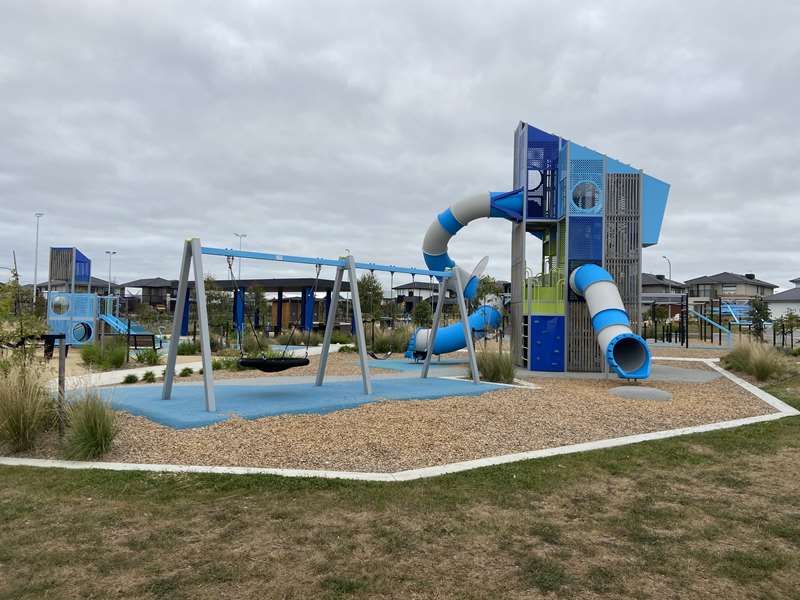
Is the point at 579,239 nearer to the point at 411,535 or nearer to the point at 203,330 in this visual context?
the point at 203,330

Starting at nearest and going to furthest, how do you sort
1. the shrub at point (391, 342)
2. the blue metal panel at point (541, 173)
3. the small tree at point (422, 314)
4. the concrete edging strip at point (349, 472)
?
the concrete edging strip at point (349, 472) < the blue metal panel at point (541, 173) < the shrub at point (391, 342) < the small tree at point (422, 314)

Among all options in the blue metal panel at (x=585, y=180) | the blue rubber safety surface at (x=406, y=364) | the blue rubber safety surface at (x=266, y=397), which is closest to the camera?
the blue rubber safety surface at (x=266, y=397)

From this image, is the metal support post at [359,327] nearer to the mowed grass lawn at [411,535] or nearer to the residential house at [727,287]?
the mowed grass lawn at [411,535]

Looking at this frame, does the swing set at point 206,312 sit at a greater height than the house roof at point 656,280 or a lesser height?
lesser

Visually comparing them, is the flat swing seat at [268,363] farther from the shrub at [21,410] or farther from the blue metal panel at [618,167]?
the blue metal panel at [618,167]

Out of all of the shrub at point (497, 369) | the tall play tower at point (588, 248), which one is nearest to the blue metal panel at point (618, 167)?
the tall play tower at point (588, 248)

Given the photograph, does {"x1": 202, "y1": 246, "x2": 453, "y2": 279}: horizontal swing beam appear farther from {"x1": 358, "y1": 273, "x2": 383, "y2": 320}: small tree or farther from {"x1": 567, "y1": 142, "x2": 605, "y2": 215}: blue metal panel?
{"x1": 358, "y1": 273, "x2": 383, "y2": 320}: small tree

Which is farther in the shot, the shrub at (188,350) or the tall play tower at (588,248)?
the shrub at (188,350)

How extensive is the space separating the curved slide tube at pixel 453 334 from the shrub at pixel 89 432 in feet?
40.0

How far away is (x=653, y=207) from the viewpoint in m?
15.8

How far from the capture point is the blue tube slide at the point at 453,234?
1669 cm

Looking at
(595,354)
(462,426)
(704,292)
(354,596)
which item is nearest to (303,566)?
(354,596)

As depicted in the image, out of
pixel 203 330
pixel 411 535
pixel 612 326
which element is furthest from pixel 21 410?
pixel 612 326

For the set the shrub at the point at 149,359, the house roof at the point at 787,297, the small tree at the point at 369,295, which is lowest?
the shrub at the point at 149,359
